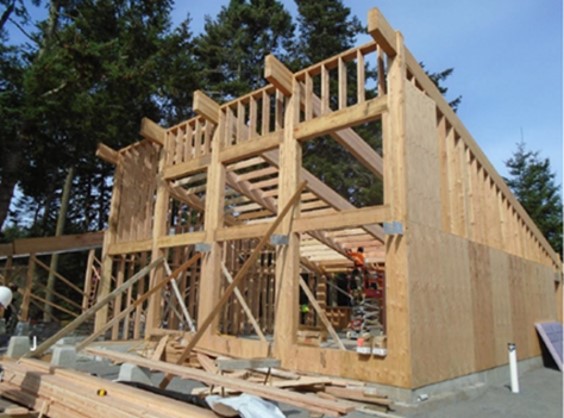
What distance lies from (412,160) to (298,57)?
21088 mm

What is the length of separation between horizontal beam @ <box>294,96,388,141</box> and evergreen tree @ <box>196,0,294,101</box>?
61.6 ft

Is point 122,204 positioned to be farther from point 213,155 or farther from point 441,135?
point 441,135

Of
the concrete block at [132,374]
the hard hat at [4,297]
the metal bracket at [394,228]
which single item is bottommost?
the concrete block at [132,374]

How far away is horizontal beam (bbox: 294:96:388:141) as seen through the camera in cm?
765

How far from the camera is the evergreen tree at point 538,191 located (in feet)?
98.8

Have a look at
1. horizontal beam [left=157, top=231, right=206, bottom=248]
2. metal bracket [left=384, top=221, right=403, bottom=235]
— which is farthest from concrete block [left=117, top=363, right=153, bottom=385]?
metal bracket [left=384, top=221, right=403, bottom=235]

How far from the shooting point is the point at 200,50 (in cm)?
2702

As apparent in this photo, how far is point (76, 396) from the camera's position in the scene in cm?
541

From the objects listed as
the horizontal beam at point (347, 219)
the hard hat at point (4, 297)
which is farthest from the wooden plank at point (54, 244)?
the hard hat at point (4, 297)

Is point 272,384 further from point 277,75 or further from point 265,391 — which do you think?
point 277,75

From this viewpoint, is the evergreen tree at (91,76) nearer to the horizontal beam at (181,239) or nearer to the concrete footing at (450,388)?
the horizontal beam at (181,239)

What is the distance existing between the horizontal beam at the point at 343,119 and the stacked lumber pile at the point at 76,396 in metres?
5.45

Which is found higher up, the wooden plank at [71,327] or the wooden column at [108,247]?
the wooden column at [108,247]

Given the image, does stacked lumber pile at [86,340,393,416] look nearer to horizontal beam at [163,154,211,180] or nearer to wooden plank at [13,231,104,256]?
horizontal beam at [163,154,211,180]
